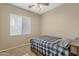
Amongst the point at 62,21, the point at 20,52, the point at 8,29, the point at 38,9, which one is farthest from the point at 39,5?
the point at 20,52

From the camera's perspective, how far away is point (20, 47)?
120cm

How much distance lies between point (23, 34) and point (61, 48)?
576 mm

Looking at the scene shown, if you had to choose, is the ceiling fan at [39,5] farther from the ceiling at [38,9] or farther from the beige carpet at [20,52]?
the beige carpet at [20,52]

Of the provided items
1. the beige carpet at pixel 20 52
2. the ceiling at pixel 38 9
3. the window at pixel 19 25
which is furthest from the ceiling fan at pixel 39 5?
the beige carpet at pixel 20 52

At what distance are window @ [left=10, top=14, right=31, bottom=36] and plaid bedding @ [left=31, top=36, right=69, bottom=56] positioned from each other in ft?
0.63

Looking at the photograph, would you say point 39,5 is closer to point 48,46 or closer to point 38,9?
point 38,9

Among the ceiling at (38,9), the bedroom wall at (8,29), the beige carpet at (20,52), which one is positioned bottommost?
the beige carpet at (20,52)

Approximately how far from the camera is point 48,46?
115 cm

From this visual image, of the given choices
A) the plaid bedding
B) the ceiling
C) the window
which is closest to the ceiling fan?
the ceiling

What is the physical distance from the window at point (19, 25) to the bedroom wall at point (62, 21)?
231 mm

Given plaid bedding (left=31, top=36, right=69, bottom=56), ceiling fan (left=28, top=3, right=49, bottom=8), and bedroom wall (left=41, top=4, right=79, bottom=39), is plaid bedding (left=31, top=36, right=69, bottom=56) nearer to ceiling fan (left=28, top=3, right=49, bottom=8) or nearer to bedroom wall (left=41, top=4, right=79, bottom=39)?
bedroom wall (left=41, top=4, right=79, bottom=39)

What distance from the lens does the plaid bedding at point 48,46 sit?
3.47ft

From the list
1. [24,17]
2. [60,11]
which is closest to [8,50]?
[24,17]

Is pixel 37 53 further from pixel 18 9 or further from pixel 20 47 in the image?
pixel 18 9
